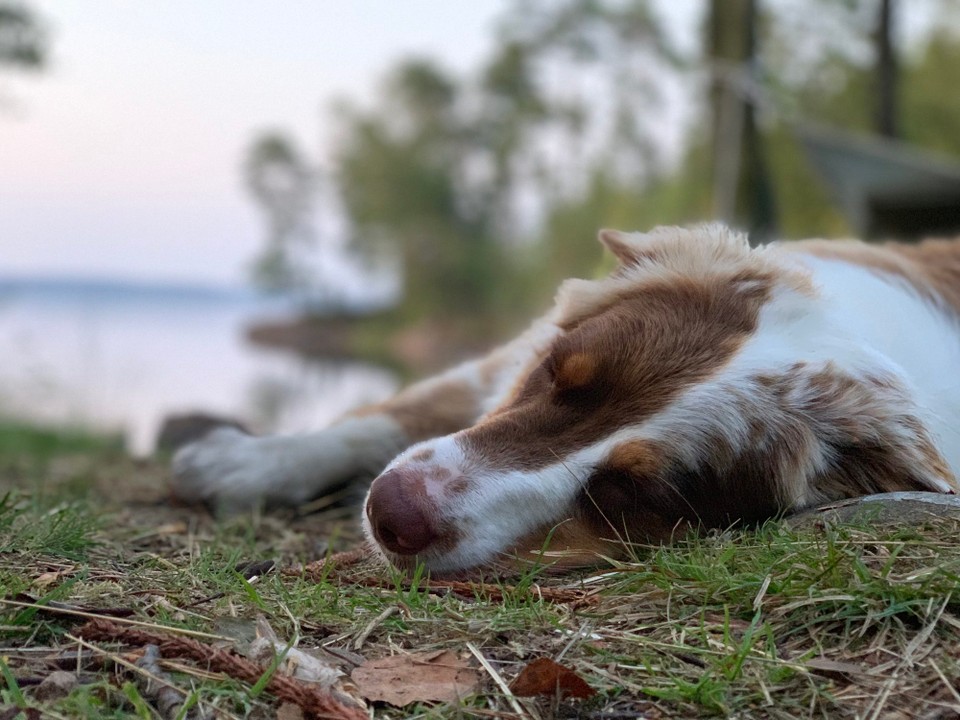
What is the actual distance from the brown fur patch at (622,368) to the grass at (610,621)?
399 mm

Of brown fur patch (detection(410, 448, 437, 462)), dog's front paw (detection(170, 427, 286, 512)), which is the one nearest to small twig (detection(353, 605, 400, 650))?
brown fur patch (detection(410, 448, 437, 462))

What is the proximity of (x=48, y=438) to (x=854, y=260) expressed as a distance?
23.6ft

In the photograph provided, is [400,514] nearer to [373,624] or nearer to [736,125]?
[373,624]

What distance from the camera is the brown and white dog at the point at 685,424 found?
9.05 feet

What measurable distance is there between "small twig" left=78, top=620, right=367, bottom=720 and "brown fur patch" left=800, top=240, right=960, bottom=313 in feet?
9.46

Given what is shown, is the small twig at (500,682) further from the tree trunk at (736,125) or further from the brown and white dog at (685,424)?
the tree trunk at (736,125)

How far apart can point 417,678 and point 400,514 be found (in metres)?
0.78

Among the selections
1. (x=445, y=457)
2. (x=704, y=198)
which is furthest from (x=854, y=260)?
(x=704, y=198)

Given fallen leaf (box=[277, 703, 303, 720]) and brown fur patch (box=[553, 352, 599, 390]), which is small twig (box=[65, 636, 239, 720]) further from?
brown fur patch (box=[553, 352, 599, 390])

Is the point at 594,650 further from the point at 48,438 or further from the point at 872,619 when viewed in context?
the point at 48,438

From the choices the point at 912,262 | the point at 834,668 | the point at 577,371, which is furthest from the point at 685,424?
the point at 912,262

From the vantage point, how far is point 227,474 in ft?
14.3

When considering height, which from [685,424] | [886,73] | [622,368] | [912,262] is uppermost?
[886,73]

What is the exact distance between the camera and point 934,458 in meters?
2.93
